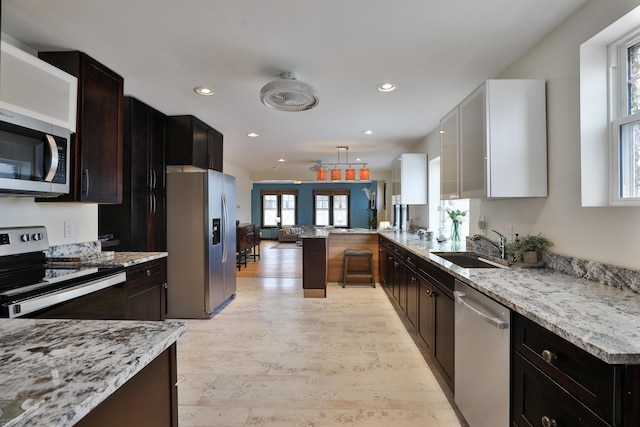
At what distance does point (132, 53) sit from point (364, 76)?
176 cm

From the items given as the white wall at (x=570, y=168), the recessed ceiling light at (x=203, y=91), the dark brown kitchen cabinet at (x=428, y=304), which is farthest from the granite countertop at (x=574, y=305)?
the recessed ceiling light at (x=203, y=91)

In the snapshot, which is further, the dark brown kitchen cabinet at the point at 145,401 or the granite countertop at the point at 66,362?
the dark brown kitchen cabinet at the point at 145,401

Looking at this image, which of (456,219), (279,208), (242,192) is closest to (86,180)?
(456,219)

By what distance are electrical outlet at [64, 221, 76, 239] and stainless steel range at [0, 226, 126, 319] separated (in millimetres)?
258

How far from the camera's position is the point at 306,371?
234 cm

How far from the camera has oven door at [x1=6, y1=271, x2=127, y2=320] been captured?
4.96 ft

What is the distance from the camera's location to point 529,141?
79.0 inches

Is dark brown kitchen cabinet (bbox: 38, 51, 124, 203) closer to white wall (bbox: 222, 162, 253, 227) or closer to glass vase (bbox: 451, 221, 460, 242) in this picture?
glass vase (bbox: 451, 221, 460, 242)

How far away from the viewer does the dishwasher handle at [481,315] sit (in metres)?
1.35

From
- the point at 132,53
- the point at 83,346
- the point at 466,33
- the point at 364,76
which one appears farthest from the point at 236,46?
the point at 83,346

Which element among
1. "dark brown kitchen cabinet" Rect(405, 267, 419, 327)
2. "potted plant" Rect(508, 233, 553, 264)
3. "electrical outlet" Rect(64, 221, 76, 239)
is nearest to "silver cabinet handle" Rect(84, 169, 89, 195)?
"electrical outlet" Rect(64, 221, 76, 239)

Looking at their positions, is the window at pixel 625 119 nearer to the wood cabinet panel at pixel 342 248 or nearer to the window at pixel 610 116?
the window at pixel 610 116

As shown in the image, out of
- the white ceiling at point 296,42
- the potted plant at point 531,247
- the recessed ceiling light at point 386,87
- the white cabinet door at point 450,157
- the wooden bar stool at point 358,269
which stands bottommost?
the wooden bar stool at point 358,269

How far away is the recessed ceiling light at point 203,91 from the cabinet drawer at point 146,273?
5.25 ft
